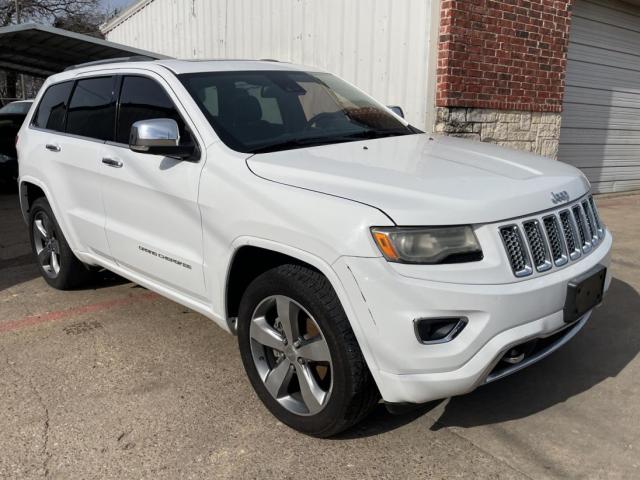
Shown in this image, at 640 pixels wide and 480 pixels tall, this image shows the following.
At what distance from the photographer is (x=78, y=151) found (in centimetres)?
426

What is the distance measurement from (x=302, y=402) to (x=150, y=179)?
1556 mm

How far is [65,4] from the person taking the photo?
31125 millimetres

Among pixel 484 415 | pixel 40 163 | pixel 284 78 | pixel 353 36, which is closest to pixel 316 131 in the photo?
pixel 284 78

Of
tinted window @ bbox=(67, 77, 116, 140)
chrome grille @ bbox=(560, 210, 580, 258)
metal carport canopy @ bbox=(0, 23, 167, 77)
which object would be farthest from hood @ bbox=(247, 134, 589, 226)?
metal carport canopy @ bbox=(0, 23, 167, 77)

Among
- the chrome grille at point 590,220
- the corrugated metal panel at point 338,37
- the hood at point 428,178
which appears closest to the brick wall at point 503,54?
the corrugated metal panel at point 338,37

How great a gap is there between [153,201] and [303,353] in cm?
136

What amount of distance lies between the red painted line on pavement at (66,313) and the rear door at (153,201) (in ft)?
2.78

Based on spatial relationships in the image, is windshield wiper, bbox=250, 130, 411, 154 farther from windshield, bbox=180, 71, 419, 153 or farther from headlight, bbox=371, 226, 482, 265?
headlight, bbox=371, 226, 482, 265

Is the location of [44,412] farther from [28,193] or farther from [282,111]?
[28,193]

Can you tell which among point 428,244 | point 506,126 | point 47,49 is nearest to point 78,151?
point 428,244

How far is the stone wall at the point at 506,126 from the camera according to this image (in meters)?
7.03

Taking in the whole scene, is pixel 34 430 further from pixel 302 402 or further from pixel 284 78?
pixel 284 78

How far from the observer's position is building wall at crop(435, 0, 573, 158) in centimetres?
684

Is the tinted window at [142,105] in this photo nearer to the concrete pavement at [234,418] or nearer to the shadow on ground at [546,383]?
the concrete pavement at [234,418]
